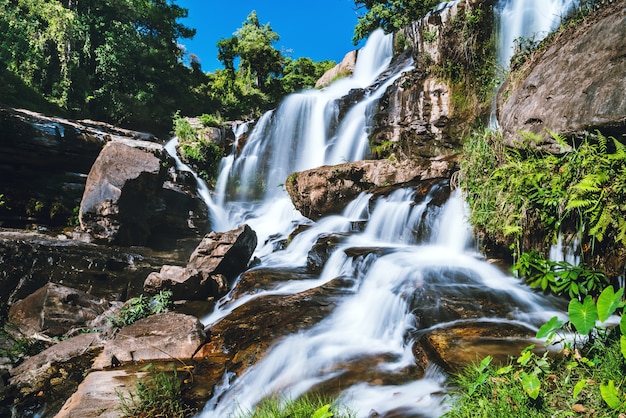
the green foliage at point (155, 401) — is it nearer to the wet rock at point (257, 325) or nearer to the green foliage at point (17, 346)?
the wet rock at point (257, 325)

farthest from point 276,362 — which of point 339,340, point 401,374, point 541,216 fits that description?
point 541,216

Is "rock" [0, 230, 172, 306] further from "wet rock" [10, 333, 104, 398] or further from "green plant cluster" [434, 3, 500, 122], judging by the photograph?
"green plant cluster" [434, 3, 500, 122]

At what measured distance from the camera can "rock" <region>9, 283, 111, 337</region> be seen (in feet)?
19.7

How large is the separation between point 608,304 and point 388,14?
2386cm

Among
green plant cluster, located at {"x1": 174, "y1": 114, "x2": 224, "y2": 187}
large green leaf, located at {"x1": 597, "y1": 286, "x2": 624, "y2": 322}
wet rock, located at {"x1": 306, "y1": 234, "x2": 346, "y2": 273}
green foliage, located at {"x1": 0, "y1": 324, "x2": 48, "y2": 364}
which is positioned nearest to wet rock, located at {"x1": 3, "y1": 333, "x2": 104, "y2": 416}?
green foliage, located at {"x1": 0, "y1": 324, "x2": 48, "y2": 364}

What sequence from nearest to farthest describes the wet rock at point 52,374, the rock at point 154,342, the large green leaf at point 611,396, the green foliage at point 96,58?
the large green leaf at point 611,396, the wet rock at point 52,374, the rock at point 154,342, the green foliage at point 96,58

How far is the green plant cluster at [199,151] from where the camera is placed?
16.0m

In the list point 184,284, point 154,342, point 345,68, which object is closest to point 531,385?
point 154,342

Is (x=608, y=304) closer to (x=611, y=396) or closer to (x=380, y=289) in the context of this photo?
(x=611, y=396)

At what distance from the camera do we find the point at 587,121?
4.44 m

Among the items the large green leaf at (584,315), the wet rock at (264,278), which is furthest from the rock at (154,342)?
the large green leaf at (584,315)

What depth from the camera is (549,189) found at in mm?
4555

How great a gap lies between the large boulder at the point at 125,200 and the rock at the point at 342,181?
15.6ft

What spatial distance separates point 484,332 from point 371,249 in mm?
3365
